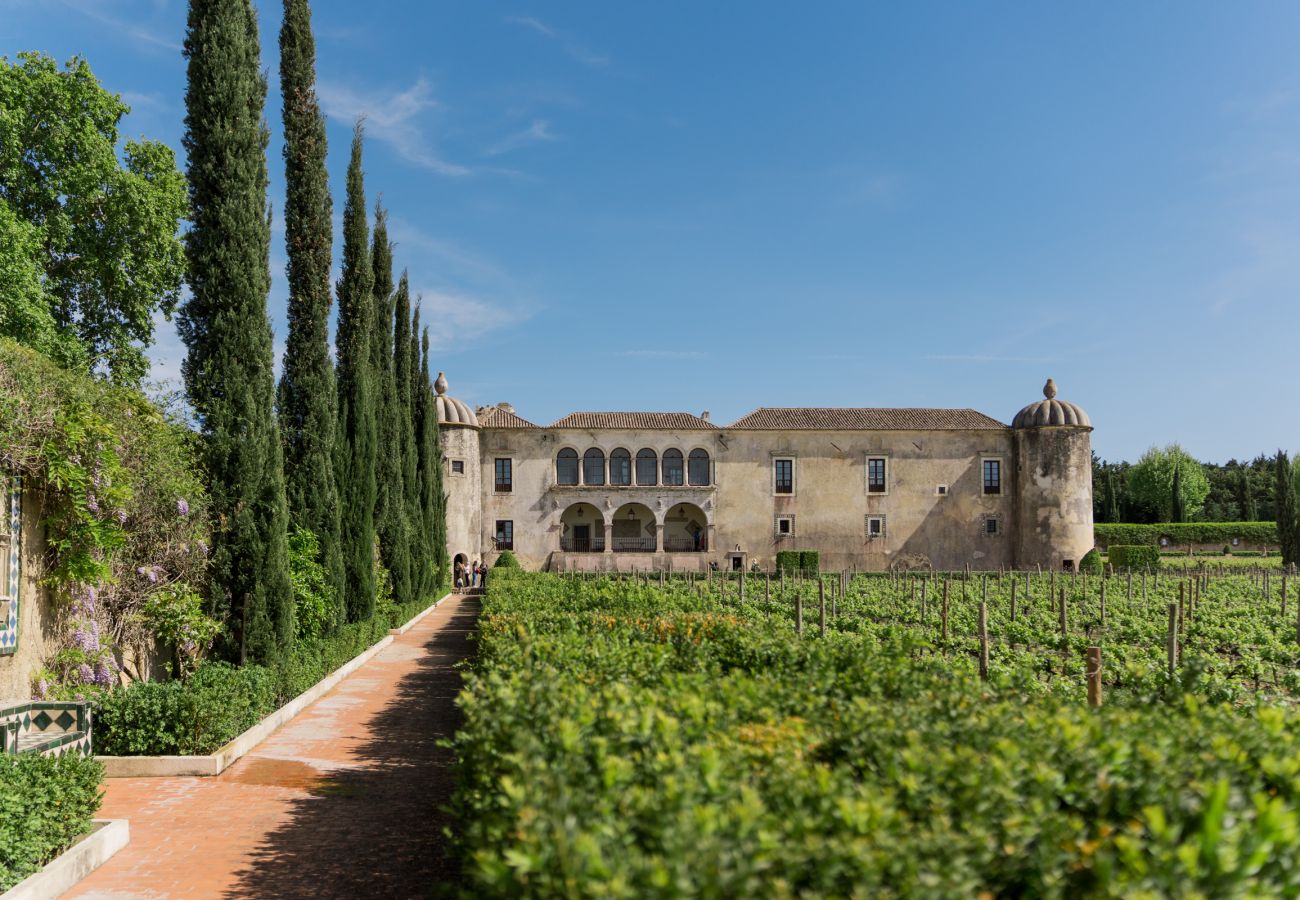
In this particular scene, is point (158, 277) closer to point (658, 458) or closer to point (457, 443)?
point (457, 443)

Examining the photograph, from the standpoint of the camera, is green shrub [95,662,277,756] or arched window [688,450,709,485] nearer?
green shrub [95,662,277,756]

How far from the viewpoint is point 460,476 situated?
36469mm

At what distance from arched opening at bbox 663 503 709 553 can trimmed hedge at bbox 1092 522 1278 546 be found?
73.6 ft

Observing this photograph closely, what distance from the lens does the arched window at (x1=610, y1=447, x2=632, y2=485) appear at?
38656 millimetres

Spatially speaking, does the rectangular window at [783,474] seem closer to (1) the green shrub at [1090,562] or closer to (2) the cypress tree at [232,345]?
(1) the green shrub at [1090,562]

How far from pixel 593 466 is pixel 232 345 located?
29.0 meters

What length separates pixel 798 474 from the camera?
128 ft

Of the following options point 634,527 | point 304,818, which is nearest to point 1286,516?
point 634,527

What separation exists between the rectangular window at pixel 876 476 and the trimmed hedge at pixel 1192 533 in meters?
15.8

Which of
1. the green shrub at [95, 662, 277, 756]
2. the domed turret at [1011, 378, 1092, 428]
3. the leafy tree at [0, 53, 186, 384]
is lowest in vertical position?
the green shrub at [95, 662, 277, 756]

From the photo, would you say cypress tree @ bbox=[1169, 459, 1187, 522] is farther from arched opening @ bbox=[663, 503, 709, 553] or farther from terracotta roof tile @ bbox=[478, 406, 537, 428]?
terracotta roof tile @ bbox=[478, 406, 537, 428]

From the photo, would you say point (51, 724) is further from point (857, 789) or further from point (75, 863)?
point (857, 789)

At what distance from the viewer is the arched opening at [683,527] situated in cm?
4041

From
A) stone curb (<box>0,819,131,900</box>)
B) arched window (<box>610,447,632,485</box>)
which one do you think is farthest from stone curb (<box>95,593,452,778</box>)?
arched window (<box>610,447,632,485</box>)
